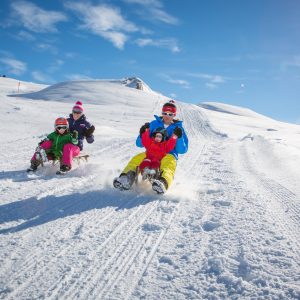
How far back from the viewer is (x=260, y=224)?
12.3 feet

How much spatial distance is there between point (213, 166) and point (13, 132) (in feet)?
26.0

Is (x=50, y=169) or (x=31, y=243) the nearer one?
(x=31, y=243)

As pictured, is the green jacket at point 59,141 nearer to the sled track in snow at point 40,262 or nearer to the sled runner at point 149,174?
the sled runner at point 149,174

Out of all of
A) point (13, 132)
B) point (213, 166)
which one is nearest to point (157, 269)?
point (213, 166)

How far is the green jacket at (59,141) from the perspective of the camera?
6.75m

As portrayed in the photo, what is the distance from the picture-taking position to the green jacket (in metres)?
6.75

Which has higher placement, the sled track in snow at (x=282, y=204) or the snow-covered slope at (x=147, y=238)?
the sled track in snow at (x=282, y=204)

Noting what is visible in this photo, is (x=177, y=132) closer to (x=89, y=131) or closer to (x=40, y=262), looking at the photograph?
(x=89, y=131)

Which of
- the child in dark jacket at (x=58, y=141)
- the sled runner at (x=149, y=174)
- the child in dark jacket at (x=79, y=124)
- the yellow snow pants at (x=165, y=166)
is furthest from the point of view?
the child in dark jacket at (x=79, y=124)

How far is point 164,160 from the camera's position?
5.54m

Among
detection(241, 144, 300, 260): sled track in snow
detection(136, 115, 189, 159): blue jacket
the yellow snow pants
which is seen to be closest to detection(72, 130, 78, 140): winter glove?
detection(136, 115, 189, 159): blue jacket

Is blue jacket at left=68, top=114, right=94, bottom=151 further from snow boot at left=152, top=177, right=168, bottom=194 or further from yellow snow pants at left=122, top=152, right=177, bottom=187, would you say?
snow boot at left=152, top=177, right=168, bottom=194

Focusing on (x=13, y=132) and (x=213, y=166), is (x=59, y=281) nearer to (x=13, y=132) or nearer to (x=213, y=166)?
(x=213, y=166)

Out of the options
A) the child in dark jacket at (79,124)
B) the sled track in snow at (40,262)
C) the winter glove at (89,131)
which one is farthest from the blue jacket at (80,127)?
the sled track in snow at (40,262)
